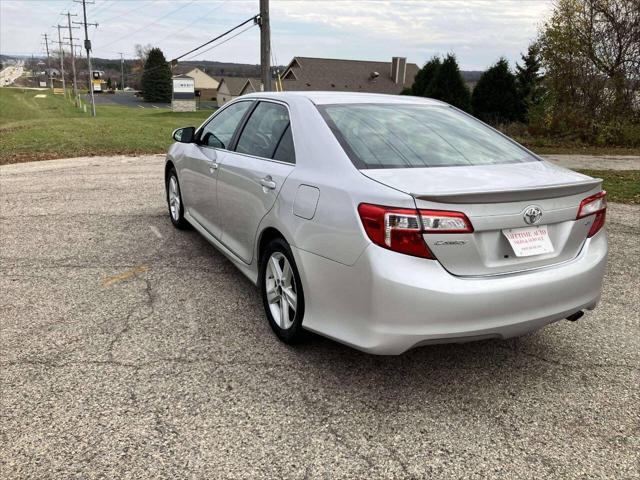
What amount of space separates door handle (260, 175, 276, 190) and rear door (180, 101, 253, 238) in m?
0.96

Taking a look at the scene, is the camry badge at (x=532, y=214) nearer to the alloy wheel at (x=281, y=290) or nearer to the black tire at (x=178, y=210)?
the alloy wheel at (x=281, y=290)

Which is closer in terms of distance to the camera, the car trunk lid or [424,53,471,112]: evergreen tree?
the car trunk lid

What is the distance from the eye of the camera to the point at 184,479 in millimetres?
2273

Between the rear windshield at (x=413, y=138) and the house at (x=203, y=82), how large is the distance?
12078 centimetres

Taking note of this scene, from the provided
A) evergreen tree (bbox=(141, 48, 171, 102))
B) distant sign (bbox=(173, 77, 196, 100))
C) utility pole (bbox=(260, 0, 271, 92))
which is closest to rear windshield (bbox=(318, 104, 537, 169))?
utility pole (bbox=(260, 0, 271, 92))

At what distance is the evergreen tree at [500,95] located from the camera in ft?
81.5

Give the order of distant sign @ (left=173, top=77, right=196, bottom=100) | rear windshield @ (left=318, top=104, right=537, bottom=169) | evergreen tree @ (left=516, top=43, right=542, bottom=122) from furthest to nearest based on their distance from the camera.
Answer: distant sign @ (left=173, top=77, right=196, bottom=100)
evergreen tree @ (left=516, top=43, right=542, bottom=122)
rear windshield @ (left=318, top=104, right=537, bottom=169)

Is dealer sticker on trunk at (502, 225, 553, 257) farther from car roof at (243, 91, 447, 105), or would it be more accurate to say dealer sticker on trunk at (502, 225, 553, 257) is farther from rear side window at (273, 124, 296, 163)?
car roof at (243, 91, 447, 105)

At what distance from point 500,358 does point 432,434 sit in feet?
3.22

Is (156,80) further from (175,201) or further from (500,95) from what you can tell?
(175,201)

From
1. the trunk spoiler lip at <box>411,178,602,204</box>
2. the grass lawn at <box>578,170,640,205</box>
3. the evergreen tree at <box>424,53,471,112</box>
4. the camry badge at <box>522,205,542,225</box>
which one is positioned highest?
the evergreen tree at <box>424,53,471,112</box>

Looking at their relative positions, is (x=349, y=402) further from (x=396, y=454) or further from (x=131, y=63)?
(x=131, y=63)

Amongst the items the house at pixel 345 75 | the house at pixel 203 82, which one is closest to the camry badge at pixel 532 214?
the house at pixel 345 75

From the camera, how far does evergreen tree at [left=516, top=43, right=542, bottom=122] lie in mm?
20016
